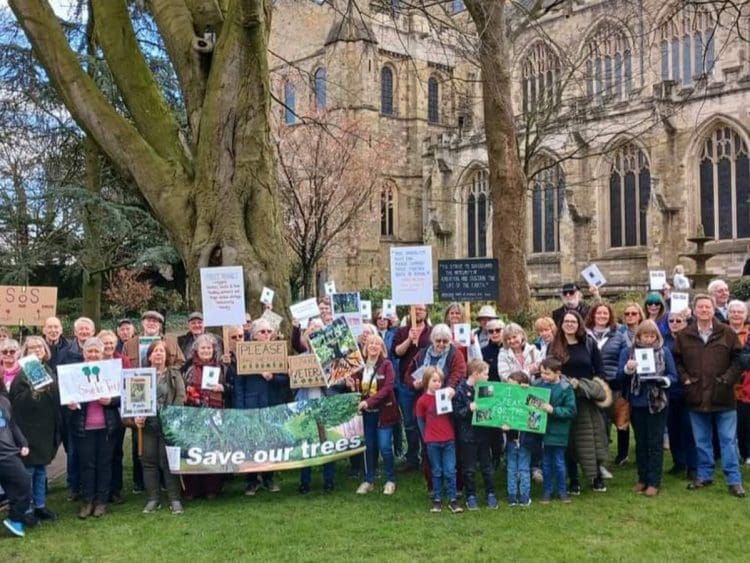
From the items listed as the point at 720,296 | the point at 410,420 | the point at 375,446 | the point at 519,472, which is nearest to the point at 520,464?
the point at 519,472

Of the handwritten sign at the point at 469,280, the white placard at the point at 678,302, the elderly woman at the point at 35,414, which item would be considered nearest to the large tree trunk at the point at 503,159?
the handwritten sign at the point at 469,280

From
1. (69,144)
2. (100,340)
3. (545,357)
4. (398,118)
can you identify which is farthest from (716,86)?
(100,340)

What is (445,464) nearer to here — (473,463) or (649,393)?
(473,463)

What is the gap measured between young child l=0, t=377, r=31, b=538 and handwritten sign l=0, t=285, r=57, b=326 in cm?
198

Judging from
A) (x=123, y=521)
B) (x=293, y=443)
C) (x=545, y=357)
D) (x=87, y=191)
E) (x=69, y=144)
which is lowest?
(x=123, y=521)

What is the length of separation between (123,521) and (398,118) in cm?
3750

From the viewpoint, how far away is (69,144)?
18344 mm

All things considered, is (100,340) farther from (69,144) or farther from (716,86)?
(716,86)

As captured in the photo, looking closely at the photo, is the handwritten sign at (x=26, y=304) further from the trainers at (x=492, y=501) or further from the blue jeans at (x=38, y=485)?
the trainers at (x=492, y=501)

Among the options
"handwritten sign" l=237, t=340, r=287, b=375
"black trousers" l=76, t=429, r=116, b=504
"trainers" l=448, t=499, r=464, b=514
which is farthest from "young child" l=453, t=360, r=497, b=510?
"black trousers" l=76, t=429, r=116, b=504

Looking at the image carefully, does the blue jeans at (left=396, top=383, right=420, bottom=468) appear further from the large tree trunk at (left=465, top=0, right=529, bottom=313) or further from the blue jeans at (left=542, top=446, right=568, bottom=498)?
the large tree trunk at (left=465, top=0, right=529, bottom=313)

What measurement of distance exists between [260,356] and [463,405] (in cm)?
225

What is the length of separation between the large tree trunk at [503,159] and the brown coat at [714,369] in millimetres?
→ 6294

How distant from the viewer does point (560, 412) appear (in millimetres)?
7246
